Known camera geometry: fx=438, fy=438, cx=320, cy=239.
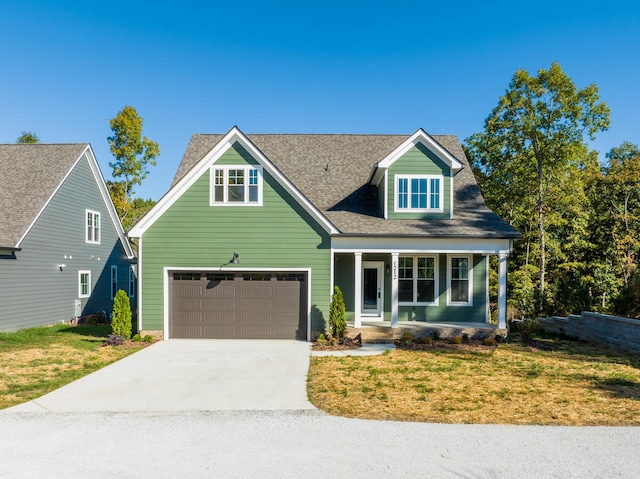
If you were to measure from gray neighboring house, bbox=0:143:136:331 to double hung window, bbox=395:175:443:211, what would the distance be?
44.3ft

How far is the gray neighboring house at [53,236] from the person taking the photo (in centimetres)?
1598

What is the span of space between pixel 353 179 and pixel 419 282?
189 inches

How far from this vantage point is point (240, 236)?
14.0 m

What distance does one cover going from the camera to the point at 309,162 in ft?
59.5

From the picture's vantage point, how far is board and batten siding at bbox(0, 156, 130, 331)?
15927mm

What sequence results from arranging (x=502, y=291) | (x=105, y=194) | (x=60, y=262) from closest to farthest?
(x=502, y=291), (x=60, y=262), (x=105, y=194)

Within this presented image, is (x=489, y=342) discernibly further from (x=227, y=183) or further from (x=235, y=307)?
(x=227, y=183)

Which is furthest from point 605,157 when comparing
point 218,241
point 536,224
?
point 218,241

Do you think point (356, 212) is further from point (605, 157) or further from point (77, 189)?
point (605, 157)

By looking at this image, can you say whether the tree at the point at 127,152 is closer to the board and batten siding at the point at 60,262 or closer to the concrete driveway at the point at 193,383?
the board and batten siding at the point at 60,262

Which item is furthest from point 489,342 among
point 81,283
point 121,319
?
point 81,283

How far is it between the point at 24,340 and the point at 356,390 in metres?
11.5

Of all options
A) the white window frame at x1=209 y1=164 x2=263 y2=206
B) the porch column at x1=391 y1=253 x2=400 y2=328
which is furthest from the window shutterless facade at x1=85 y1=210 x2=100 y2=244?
the porch column at x1=391 y1=253 x2=400 y2=328

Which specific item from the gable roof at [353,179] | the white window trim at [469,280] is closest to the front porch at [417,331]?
the white window trim at [469,280]
